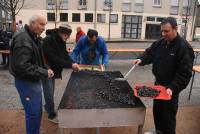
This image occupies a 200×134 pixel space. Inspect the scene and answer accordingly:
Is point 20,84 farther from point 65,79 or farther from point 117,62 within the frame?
point 117,62

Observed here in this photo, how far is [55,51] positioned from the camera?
3.54 meters

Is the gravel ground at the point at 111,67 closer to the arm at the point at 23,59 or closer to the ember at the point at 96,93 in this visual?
the ember at the point at 96,93

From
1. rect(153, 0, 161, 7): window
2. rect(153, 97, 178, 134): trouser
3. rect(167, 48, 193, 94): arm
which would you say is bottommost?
rect(153, 97, 178, 134): trouser

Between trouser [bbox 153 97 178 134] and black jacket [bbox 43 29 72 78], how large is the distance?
1380mm

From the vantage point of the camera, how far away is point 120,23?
2902 cm

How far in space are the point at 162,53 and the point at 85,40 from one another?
68.4 inches

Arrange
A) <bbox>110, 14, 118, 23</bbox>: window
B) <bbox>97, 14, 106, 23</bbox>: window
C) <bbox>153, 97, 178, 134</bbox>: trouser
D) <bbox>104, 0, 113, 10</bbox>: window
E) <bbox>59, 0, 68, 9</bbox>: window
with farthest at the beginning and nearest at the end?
<bbox>110, 14, 118, 23</bbox>: window, <bbox>97, 14, 106, 23</bbox>: window, <bbox>104, 0, 113, 10</bbox>: window, <bbox>59, 0, 68, 9</bbox>: window, <bbox>153, 97, 178, 134</bbox>: trouser

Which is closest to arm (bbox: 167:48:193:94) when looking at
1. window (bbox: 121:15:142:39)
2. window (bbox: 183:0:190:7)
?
window (bbox: 121:15:142:39)

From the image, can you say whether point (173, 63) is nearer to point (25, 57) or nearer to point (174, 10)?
point (25, 57)

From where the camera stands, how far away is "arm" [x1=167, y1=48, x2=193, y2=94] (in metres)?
2.87

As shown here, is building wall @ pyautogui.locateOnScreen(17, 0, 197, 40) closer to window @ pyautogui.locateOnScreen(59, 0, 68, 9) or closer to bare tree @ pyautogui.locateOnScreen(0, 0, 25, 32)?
window @ pyautogui.locateOnScreen(59, 0, 68, 9)

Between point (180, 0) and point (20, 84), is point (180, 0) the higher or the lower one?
the higher one

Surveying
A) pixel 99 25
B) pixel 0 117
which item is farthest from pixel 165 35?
pixel 99 25

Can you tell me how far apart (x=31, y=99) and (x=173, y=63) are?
1.72 metres
